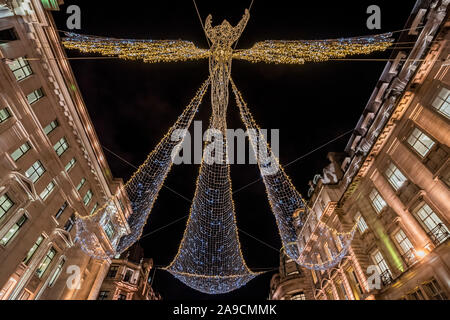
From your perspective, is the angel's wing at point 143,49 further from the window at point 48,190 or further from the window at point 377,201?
the window at point 377,201

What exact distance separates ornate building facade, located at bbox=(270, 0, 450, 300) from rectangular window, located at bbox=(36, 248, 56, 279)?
23.5 m

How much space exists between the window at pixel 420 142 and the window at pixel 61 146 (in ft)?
87.3

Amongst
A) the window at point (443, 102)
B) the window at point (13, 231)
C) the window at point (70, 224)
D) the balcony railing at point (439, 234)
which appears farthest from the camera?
the window at point (70, 224)

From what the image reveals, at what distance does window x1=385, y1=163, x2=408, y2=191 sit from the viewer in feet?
51.2

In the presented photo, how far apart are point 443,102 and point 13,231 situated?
2749 cm

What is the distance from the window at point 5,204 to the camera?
45.4ft

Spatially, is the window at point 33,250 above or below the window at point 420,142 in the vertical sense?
below

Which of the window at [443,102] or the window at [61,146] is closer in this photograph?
the window at [443,102]

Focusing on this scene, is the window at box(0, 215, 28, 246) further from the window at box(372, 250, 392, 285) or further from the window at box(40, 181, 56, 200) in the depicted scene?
the window at box(372, 250, 392, 285)

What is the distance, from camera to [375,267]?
16469mm

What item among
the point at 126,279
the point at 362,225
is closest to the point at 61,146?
the point at 362,225

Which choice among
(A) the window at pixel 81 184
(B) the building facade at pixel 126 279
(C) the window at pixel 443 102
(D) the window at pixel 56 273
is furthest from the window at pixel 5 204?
(B) the building facade at pixel 126 279
